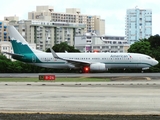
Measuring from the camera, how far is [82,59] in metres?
65.3

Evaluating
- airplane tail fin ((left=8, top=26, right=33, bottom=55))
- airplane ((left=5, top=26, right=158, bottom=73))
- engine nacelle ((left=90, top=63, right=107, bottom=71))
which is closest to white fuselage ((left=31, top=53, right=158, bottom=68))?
airplane ((left=5, top=26, right=158, bottom=73))

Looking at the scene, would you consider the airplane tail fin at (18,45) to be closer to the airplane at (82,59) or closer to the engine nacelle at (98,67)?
the airplane at (82,59)

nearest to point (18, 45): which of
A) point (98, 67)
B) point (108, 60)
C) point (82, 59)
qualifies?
point (82, 59)

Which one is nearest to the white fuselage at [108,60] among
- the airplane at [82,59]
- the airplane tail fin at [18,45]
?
the airplane at [82,59]

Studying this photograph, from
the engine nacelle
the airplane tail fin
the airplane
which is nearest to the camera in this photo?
the engine nacelle

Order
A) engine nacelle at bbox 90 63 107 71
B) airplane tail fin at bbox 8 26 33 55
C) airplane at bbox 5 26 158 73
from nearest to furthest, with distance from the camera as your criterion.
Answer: engine nacelle at bbox 90 63 107 71
airplane at bbox 5 26 158 73
airplane tail fin at bbox 8 26 33 55

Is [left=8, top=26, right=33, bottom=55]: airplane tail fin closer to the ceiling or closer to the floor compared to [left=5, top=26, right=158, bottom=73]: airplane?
closer to the ceiling

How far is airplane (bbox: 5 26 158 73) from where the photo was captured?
63469mm

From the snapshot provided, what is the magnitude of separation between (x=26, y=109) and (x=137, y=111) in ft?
16.5

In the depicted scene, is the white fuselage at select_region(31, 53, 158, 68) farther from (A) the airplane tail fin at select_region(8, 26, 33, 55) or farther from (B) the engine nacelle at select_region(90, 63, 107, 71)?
(A) the airplane tail fin at select_region(8, 26, 33, 55)

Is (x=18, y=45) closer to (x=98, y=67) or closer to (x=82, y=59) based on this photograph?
(x=82, y=59)

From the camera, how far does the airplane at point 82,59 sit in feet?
208

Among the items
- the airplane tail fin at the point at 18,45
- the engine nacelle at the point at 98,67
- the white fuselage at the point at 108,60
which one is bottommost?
the engine nacelle at the point at 98,67

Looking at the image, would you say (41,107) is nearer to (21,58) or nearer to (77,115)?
(77,115)
